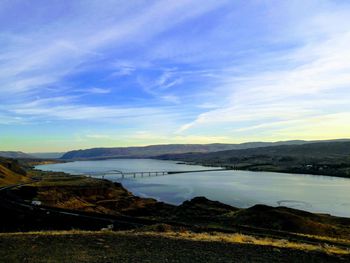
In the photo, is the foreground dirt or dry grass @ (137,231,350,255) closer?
the foreground dirt

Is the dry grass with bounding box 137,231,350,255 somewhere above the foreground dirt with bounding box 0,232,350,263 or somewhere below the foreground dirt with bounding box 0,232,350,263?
below

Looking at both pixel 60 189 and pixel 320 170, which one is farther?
pixel 320 170

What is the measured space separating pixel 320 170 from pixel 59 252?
167 metres

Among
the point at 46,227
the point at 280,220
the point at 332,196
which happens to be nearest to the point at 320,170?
the point at 332,196

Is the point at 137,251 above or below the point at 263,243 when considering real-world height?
above

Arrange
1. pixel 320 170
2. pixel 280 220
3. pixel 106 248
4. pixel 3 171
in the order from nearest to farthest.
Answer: pixel 106 248, pixel 280 220, pixel 3 171, pixel 320 170

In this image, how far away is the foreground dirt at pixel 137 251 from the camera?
13.5 meters

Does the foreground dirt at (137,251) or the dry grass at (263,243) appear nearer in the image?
the foreground dirt at (137,251)

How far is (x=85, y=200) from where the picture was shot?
76.9 m

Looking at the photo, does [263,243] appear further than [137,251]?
Yes

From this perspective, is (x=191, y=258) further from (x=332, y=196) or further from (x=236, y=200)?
(x=332, y=196)

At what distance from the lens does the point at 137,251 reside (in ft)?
47.9

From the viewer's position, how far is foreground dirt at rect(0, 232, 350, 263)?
13.5m

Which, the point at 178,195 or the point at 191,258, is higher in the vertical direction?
the point at 191,258
